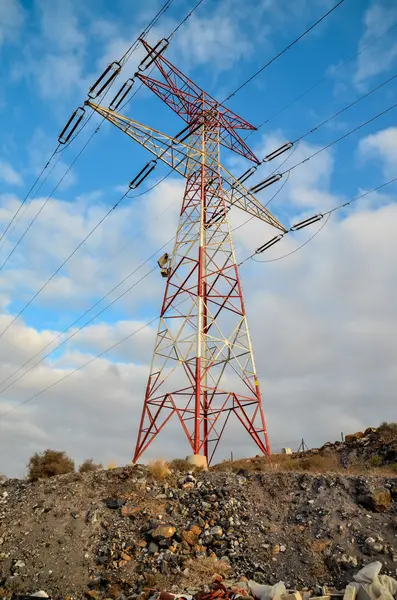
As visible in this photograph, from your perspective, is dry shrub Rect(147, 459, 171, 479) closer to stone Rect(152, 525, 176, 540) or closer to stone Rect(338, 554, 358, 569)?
stone Rect(152, 525, 176, 540)

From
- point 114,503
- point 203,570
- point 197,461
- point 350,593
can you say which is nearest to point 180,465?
point 197,461

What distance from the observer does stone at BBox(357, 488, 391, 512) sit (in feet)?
46.6

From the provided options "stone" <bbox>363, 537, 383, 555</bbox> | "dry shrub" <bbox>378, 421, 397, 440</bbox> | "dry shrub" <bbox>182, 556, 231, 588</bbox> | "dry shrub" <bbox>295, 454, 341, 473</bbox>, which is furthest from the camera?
"dry shrub" <bbox>378, 421, 397, 440</bbox>

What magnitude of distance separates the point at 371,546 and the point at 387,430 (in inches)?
669

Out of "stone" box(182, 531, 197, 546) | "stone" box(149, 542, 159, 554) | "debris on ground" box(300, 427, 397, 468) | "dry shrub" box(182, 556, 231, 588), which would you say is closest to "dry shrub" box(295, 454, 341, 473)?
"debris on ground" box(300, 427, 397, 468)

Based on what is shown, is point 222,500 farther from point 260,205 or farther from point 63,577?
point 260,205

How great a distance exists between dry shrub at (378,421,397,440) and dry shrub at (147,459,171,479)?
1430 centimetres

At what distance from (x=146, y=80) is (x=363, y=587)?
23646 millimetres

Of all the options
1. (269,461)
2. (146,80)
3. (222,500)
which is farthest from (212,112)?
(222,500)

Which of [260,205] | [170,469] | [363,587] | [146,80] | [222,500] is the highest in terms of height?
[146,80]

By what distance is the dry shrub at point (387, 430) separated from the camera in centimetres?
2674

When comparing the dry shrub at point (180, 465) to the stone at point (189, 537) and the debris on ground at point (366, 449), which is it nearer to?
the stone at point (189, 537)

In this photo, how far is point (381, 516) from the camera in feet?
45.7

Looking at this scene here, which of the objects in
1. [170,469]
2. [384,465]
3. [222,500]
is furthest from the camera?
[384,465]
